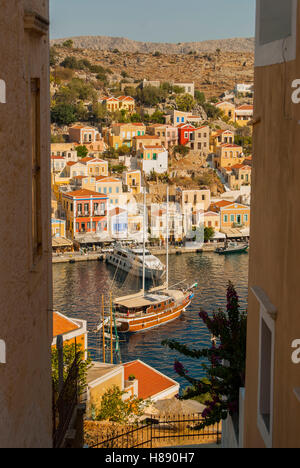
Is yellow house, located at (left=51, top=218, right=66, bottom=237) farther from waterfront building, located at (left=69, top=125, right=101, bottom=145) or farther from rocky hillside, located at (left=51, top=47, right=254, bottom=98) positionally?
rocky hillside, located at (left=51, top=47, right=254, bottom=98)

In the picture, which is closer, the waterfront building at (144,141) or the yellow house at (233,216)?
the yellow house at (233,216)

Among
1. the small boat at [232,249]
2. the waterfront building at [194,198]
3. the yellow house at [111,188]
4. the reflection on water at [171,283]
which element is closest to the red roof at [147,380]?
the reflection on water at [171,283]

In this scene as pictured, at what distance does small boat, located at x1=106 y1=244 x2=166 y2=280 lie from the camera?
2714cm

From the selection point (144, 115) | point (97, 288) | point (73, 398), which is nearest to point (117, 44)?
point (144, 115)

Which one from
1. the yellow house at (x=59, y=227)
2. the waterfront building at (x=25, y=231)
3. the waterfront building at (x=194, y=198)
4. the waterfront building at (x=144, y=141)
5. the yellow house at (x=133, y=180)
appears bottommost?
the yellow house at (x=59, y=227)

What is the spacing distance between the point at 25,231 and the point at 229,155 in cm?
4014

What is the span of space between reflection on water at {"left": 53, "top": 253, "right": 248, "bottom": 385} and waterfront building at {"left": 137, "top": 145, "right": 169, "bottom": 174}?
27.0 ft

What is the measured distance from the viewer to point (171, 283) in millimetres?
26516

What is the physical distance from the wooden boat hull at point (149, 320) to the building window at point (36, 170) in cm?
1834

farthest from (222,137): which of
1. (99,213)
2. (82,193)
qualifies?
(82,193)

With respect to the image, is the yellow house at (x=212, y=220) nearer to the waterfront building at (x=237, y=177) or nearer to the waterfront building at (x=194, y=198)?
the waterfront building at (x=194, y=198)

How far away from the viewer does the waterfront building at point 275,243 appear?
1527 mm

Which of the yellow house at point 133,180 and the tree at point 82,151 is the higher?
the tree at point 82,151

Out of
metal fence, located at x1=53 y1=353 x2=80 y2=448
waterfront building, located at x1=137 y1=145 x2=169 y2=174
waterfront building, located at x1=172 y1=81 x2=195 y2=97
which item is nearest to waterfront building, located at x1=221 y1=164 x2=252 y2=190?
waterfront building, located at x1=137 y1=145 x2=169 y2=174
